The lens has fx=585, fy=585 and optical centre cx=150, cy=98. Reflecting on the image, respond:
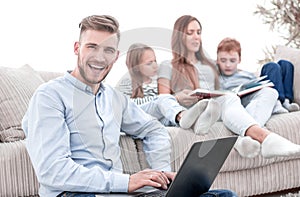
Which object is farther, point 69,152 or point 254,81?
point 254,81

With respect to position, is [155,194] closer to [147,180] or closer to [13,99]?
[147,180]

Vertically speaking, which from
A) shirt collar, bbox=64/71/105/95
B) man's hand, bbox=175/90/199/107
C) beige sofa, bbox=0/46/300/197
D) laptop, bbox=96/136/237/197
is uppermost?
shirt collar, bbox=64/71/105/95

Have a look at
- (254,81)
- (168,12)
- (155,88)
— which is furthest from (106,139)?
(168,12)

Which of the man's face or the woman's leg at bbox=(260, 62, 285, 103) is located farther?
the woman's leg at bbox=(260, 62, 285, 103)

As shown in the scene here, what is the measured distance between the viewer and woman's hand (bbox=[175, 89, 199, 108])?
1661 mm

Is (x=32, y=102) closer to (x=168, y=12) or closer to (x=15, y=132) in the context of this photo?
(x=15, y=132)

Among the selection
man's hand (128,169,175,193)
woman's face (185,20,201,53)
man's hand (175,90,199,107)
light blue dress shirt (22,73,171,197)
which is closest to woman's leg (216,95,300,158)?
woman's face (185,20,201,53)

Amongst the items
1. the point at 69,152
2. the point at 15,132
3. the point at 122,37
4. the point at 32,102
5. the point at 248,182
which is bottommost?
the point at 248,182

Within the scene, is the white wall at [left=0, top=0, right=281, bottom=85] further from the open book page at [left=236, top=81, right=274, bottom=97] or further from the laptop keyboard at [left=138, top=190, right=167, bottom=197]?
the laptop keyboard at [left=138, top=190, right=167, bottom=197]

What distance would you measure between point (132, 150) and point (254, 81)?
1462mm

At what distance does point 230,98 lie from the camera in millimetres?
2686

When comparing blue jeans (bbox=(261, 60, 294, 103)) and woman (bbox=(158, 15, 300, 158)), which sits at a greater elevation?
woman (bbox=(158, 15, 300, 158))

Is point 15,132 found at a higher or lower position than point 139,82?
lower

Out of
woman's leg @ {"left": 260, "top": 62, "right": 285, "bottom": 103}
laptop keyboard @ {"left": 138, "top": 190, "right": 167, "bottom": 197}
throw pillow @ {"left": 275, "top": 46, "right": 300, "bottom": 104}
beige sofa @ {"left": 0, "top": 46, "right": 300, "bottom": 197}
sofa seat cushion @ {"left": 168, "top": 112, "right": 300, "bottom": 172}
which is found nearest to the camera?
laptop keyboard @ {"left": 138, "top": 190, "right": 167, "bottom": 197}
